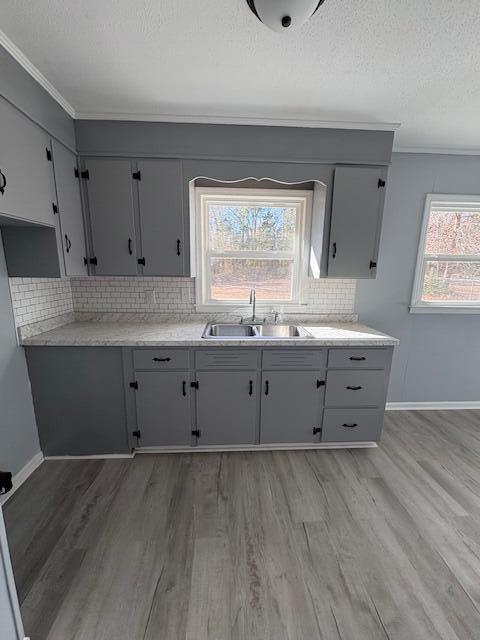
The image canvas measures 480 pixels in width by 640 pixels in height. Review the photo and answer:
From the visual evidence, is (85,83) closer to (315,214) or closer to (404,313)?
(315,214)

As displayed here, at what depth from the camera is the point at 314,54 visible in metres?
1.41

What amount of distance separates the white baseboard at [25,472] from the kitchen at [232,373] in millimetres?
11

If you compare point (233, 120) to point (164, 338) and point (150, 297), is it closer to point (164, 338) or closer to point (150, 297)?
point (150, 297)

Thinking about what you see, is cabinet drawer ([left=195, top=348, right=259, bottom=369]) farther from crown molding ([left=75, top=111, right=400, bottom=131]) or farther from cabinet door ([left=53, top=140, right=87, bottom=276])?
crown molding ([left=75, top=111, right=400, bottom=131])

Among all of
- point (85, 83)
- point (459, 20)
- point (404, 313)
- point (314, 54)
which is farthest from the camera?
point (404, 313)

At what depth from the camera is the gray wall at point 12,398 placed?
5.88 ft

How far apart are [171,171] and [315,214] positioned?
4.10 feet

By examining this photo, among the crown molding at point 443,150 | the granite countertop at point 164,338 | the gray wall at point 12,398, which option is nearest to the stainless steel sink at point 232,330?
the granite countertop at point 164,338

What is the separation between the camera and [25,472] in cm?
194

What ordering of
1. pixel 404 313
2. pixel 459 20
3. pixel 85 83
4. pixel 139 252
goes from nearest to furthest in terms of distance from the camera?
pixel 459 20 → pixel 85 83 → pixel 139 252 → pixel 404 313

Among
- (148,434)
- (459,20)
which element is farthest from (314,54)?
(148,434)

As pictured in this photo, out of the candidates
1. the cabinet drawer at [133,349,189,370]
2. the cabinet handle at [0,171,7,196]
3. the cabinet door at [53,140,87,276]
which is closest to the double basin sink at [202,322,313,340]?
the cabinet drawer at [133,349,189,370]

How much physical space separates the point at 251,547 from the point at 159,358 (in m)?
1.27

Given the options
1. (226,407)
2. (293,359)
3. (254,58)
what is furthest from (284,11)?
(226,407)
